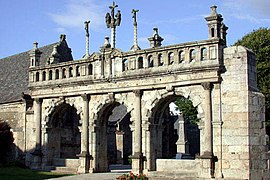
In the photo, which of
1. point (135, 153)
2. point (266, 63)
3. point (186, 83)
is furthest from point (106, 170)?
point (266, 63)

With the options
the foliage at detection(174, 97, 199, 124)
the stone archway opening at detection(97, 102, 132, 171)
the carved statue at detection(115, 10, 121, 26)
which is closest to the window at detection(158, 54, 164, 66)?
the carved statue at detection(115, 10, 121, 26)

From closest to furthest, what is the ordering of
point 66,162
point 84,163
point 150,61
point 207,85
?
point 207,85 → point 150,61 → point 84,163 → point 66,162

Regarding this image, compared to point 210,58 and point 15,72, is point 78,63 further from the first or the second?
point 15,72

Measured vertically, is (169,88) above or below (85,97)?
above

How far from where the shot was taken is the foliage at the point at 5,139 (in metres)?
25.6

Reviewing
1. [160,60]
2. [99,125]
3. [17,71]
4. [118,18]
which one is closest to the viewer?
[160,60]

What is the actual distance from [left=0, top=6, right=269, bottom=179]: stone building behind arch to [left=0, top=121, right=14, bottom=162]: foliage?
1.63 feet

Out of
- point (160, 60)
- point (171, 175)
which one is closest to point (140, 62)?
point (160, 60)

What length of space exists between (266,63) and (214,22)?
1021 centimetres

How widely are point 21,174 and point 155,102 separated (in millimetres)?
7083

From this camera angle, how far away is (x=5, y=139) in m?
25.8

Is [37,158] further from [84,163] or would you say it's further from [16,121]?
[16,121]

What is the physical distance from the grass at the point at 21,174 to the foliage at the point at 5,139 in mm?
2120

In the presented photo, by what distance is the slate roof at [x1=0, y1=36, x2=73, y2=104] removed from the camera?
Answer: 96.0ft
